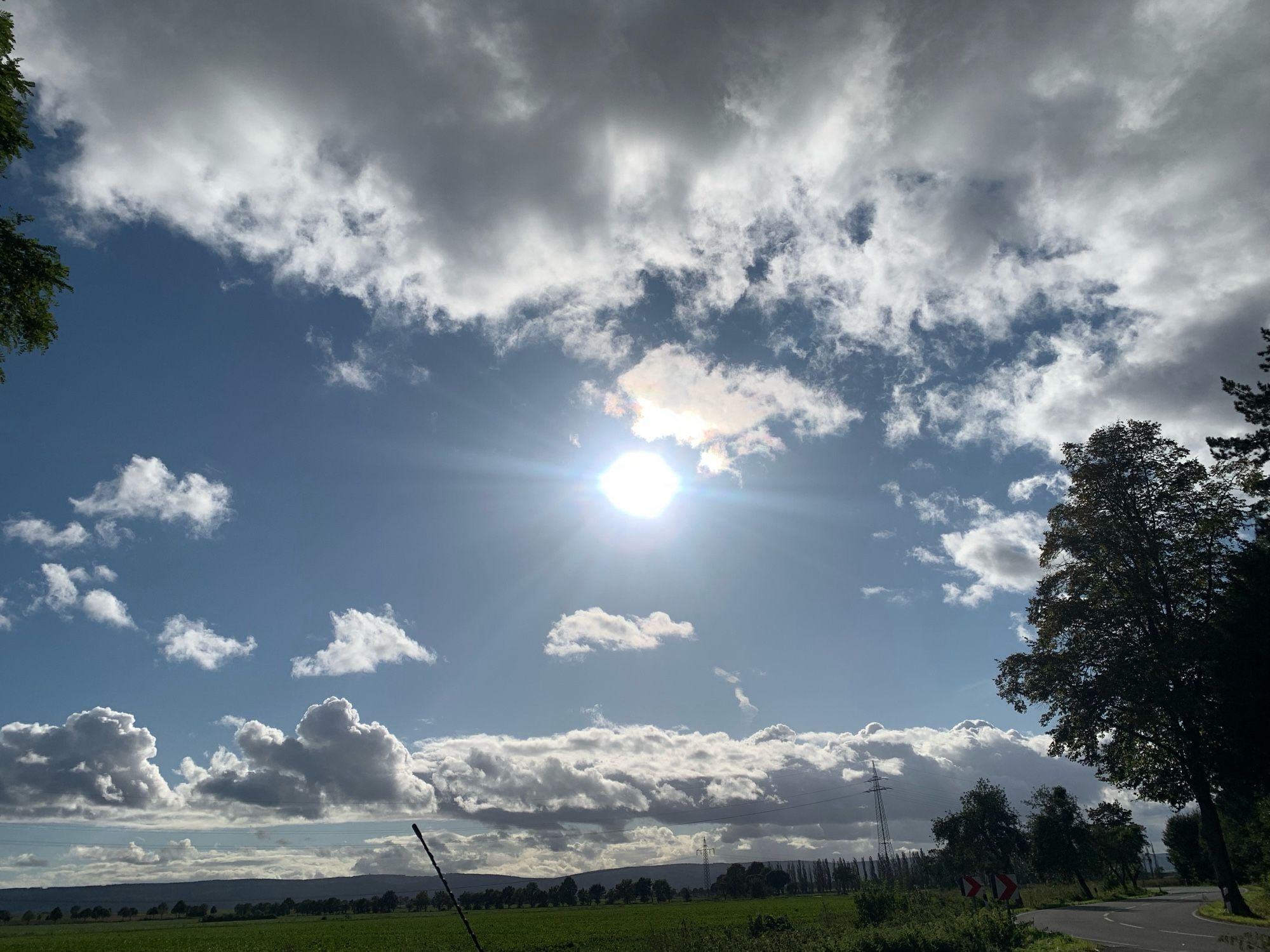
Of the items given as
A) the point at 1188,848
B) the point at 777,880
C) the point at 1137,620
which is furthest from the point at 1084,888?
the point at 777,880

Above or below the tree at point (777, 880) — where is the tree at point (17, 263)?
above

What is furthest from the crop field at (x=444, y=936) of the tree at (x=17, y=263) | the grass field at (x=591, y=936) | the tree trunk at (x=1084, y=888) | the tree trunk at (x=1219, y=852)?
the tree at (x=17, y=263)

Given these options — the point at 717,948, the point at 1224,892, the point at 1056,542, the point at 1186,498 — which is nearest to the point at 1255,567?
the point at 1186,498

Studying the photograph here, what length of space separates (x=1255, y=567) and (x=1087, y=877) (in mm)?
97132

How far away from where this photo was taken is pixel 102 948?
50.8 meters

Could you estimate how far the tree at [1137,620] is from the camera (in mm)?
24797

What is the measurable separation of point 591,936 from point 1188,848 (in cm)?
8315

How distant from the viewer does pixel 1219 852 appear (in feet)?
83.7

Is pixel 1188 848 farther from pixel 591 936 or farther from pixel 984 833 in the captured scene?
Answer: pixel 591 936

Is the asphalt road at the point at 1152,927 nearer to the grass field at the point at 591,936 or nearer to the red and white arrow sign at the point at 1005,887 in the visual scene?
the grass field at the point at 591,936

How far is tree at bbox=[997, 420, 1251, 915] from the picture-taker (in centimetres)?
2480

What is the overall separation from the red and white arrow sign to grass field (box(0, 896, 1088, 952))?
1.48 meters

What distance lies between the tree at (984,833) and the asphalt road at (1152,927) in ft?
93.0

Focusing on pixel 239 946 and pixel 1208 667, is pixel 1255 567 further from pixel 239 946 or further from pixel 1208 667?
pixel 239 946
